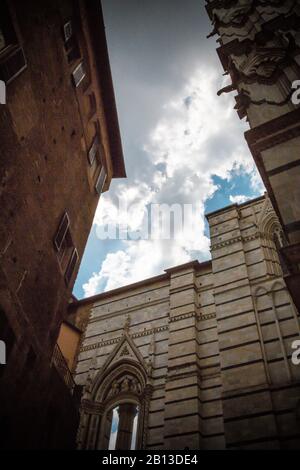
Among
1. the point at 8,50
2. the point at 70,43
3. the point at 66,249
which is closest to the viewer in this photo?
the point at 8,50

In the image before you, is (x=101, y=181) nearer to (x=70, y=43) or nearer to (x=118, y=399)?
(x=70, y=43)

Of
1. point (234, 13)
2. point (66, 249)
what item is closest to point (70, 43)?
point (234, 13)

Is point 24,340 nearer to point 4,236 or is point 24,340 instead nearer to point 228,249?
point 4,236

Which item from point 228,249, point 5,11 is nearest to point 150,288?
point 228,249

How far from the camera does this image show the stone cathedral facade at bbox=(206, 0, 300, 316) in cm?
612

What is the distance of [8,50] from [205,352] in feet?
33.4

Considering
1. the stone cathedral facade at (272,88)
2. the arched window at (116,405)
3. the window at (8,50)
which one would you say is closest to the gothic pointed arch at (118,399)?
the arched window at (116,405)

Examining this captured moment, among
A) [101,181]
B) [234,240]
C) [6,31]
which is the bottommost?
[6,31]

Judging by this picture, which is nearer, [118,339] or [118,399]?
[118,399]

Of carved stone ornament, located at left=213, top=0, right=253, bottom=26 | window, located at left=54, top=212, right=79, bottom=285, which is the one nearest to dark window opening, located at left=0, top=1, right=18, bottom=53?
window, located at left=54, top=212, right=79, bottom=285

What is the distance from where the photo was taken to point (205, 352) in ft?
40.5

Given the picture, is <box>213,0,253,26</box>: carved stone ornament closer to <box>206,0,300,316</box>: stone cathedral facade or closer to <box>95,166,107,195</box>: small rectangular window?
<box>206,0,300,316</box>: stone cathedral facade

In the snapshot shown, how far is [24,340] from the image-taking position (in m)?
8.59
